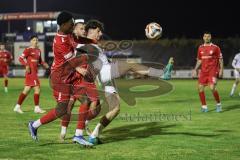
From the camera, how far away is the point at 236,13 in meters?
59.8

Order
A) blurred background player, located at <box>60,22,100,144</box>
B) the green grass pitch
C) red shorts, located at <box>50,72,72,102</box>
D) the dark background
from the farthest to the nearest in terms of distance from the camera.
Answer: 1. the dark background
2. blurred background player, located at <box>60,22,100,144</box>
3. red shorts, located at <box>50,72,72,102</box>
4. the green grass pitch

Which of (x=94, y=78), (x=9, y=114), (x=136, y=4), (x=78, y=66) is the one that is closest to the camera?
(x=78, y=66)

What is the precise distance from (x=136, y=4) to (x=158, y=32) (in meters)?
55.5

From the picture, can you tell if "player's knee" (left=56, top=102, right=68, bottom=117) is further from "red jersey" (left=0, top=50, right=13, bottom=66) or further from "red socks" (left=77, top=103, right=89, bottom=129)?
"red jersey" (left=0, top=50, right=13, bottom=66)

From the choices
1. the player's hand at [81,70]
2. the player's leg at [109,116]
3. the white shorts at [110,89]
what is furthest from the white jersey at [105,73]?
the player's hand at [81,70]

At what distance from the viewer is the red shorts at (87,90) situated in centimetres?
902

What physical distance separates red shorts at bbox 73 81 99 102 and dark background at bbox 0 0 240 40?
171 ft

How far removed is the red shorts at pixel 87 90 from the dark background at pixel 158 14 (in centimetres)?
5214

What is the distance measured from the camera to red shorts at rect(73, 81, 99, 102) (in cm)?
902

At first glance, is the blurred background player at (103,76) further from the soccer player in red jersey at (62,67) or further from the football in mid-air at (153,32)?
the football in mid-air at (153,32)

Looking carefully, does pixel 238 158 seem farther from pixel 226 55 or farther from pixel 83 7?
pixel 83 7

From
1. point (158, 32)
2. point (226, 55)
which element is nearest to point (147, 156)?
point (158, 32)

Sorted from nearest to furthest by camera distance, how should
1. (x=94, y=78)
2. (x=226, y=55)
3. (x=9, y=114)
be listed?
1. (x=94, y=78)
2. (x=9, y=114)
3. (x=226, y=55)

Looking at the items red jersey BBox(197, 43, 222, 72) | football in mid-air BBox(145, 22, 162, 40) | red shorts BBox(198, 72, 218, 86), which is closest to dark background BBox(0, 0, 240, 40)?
red jersey BBox(197, 43, 222, 72)
